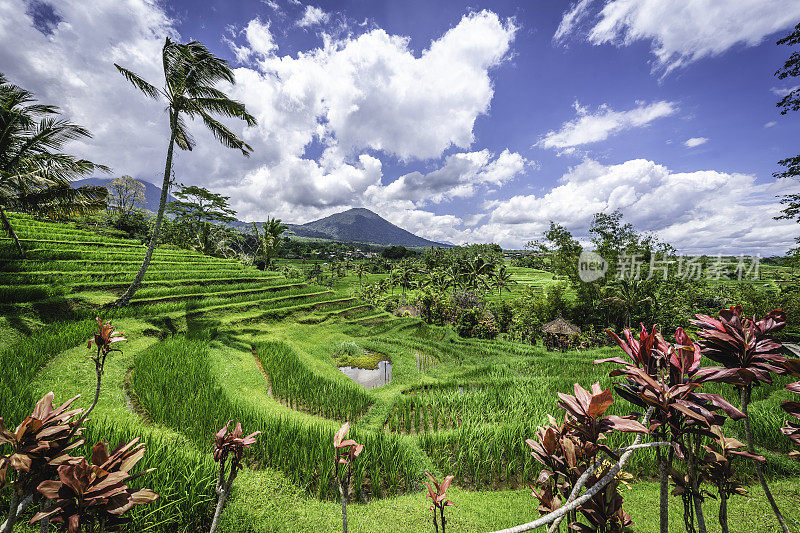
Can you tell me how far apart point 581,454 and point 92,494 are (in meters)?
2.39

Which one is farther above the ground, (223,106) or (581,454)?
(223,106)

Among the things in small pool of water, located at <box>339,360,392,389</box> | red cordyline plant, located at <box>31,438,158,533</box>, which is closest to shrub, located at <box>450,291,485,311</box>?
small pool of water, located at <box>339,360,392,389</box>

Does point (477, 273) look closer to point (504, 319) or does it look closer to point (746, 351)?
point (504, 319)

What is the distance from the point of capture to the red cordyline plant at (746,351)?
60.1 inches

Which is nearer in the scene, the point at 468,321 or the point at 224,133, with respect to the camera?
the point at 224,133

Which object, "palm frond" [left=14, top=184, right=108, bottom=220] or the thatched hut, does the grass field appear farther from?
the thatched hut

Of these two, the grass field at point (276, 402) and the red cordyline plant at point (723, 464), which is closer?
the red cordyline plant at point (723, 464)

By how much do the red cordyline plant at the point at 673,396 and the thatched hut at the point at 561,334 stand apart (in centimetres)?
1638

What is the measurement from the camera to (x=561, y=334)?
55.8 ft

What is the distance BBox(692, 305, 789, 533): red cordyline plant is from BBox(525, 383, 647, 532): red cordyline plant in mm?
628

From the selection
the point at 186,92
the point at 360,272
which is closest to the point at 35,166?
the point at 186,92

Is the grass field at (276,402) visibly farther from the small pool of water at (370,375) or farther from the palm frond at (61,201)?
the palm frond at (61,201)

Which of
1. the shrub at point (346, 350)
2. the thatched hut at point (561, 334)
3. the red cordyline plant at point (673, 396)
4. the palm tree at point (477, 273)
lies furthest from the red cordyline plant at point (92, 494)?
the palm tree at point (477, 273)

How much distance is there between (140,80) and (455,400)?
526 inches
